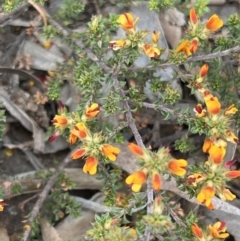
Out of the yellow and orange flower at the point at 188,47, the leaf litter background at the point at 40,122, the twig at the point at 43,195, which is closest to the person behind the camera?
the yellow and orange flower at the point at 188,47

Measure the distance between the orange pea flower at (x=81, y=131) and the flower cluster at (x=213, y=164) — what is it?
2.15 feet

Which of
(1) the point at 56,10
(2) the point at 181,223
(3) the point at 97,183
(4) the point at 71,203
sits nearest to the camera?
(2) the point at 181,223

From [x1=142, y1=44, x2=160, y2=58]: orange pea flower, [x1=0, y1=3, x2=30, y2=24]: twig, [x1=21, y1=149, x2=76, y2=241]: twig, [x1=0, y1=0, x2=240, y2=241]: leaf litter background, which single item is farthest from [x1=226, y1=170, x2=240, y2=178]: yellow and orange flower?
[x1=0, y1=3, x2=30, y2=24]: twig

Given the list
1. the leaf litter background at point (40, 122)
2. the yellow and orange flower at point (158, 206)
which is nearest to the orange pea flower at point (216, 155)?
the yellow and orange flower at point (158, 206)

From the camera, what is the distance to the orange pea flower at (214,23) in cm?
348

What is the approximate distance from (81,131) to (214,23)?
110 centimetres

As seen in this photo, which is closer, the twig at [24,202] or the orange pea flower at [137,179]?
the orange pea flower at [137,179]

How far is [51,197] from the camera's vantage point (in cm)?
427

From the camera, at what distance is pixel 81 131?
3.23m

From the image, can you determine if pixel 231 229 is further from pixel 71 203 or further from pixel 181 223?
pixel 71 203

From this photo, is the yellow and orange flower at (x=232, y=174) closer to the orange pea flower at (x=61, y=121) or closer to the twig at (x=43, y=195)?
the orange pea flower at (x=61, y=121)

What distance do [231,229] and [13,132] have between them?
6.21ft

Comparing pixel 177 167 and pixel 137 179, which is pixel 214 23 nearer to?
pixel 177 167

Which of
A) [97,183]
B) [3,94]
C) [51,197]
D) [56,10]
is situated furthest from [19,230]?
[56,10]
